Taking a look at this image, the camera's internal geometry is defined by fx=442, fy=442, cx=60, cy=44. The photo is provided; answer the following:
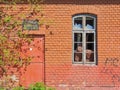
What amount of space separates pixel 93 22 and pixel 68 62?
1.69 meters

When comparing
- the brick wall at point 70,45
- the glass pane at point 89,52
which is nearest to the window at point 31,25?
the brick wall at point 70,45

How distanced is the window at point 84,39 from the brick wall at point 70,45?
0.22 metres

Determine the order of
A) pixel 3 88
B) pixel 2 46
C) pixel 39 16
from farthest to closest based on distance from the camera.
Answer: pixel 39 16 < pixel 3 88 < pixel 2 46

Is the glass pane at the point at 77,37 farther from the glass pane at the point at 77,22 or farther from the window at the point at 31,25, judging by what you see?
the window at the point at 31,25

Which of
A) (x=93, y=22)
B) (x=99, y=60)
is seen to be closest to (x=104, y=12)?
(x=93, y=22)

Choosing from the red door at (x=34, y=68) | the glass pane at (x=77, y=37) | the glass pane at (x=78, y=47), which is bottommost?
the red door at (x=34, y=68)

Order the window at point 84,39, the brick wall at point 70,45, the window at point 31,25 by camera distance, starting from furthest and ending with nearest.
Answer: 1. the window at point 84,39
2. the brick wall at point 70,45
3. the window at point 31,25

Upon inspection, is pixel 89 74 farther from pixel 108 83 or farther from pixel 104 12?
pixel 104 12

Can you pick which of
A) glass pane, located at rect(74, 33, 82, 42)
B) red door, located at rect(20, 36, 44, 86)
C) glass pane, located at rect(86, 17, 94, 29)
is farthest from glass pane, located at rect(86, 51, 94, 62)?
red door, located at rect(20, 36, 44, 86)

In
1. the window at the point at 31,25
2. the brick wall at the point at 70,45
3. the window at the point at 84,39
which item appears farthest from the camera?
the window at the point at 84,39

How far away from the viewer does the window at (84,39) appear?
1579 cm

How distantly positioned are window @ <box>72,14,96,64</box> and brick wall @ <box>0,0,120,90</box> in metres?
0.22

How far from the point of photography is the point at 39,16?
15555 millimetres

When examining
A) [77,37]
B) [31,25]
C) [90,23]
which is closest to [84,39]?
[77,37]
